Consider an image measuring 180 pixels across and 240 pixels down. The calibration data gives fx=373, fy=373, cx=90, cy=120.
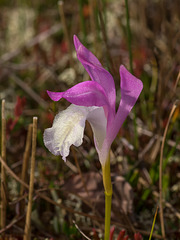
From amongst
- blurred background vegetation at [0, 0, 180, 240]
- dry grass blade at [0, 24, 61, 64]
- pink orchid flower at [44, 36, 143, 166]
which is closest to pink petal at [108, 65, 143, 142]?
pink orchid flower at [44, 36, 143, 166]

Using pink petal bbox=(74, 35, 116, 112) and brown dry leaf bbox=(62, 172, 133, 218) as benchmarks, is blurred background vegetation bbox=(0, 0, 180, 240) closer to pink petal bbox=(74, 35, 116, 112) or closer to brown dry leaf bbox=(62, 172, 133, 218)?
brown dry leaf bbox=(62, 172, 133, 218)

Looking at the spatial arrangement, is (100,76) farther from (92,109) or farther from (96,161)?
(96,161)

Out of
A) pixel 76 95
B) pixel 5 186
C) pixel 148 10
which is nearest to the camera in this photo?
pixel 76 95

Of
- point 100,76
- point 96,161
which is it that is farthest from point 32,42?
point 100,76

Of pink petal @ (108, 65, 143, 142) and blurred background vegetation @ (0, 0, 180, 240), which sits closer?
pink petal @ (108, 65, 143, 142)

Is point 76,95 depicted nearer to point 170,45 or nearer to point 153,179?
point 153,179

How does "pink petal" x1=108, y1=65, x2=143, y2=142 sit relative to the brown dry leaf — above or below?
above

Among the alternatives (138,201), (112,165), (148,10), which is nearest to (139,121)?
(112,165)
